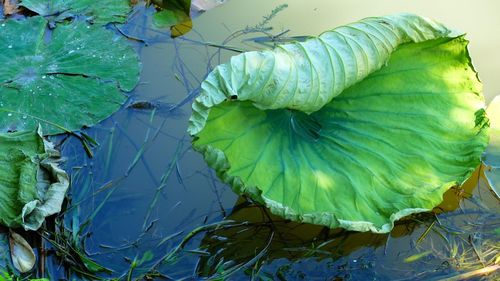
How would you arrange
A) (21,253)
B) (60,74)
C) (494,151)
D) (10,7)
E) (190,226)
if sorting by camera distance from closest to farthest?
(21,253) → (190,226) → (494,151) → (60,74) → (10,7)

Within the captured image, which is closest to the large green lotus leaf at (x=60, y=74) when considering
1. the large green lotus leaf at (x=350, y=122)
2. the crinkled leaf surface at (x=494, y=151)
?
the large green lotus leaf at (x=350, y=122)

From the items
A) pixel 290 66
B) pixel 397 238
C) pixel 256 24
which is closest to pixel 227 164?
pixel 290 66

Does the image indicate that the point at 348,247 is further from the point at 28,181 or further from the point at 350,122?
the point at 28,181

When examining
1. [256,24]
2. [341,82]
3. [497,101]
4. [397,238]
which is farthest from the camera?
[256,24]

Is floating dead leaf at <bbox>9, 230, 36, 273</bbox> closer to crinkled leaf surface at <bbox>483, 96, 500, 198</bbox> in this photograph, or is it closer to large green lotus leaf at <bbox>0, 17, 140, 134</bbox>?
large green lotus leaf at <bbox>0, 17, 140, 134</bbox>

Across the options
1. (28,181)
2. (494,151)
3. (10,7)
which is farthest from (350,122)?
(10,7)

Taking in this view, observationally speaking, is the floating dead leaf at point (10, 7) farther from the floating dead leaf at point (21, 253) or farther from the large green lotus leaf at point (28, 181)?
the floating dead leaf at point (21, 253)

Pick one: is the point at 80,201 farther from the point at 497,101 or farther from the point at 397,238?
the point at 497,101
